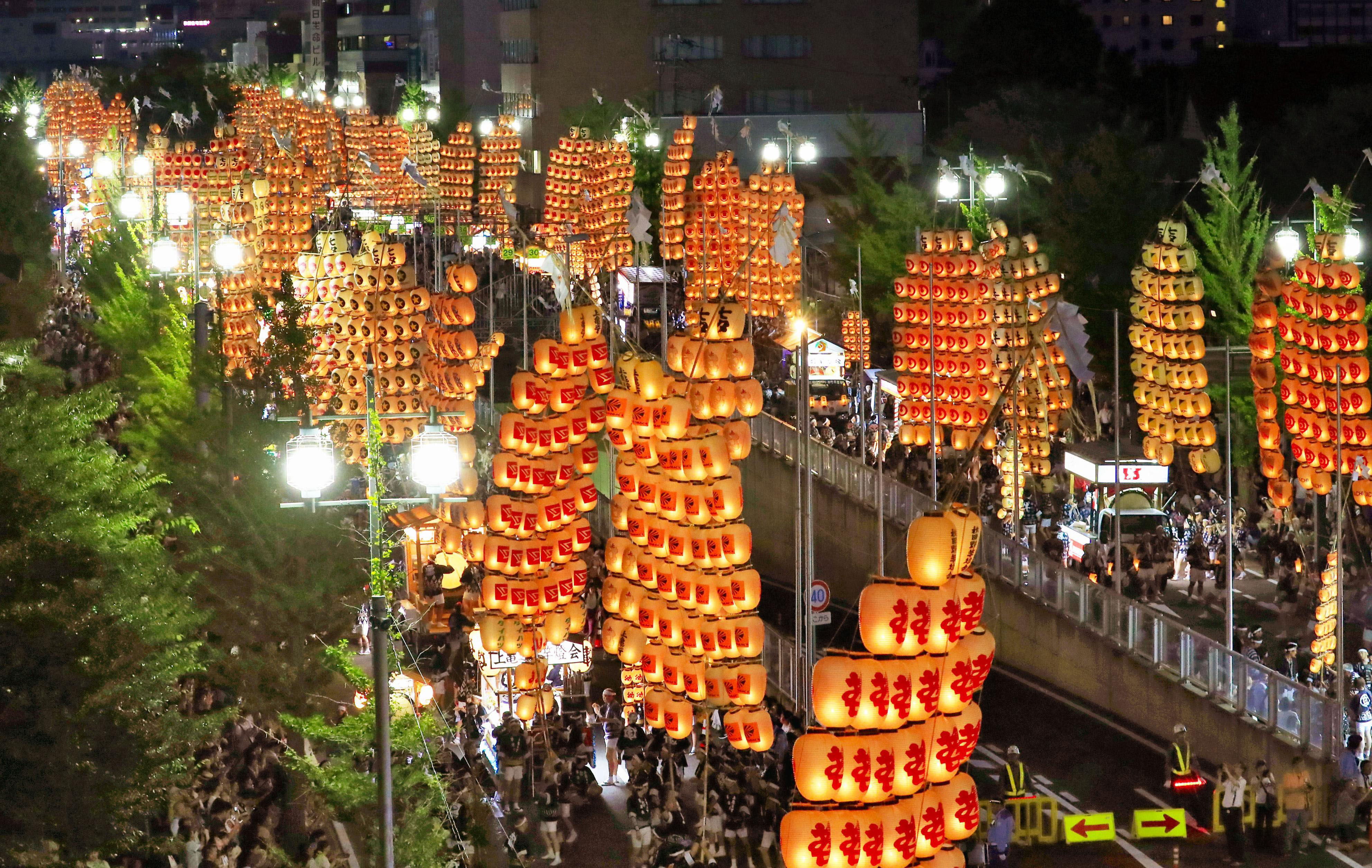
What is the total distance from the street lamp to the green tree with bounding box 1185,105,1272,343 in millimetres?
5897

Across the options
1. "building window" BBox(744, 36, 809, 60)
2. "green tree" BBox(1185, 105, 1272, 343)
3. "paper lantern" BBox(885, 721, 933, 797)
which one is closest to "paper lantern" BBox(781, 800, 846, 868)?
"paper lantern" BBox(885, 721, 933, 797)

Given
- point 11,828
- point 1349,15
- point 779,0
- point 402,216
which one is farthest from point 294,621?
point 1349,15

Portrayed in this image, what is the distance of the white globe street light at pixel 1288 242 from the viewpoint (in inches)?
1422

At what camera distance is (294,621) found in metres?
28.6

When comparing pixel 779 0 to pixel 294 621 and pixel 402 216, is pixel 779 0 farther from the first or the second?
pixel 294 621

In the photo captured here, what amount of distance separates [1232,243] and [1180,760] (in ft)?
67.8

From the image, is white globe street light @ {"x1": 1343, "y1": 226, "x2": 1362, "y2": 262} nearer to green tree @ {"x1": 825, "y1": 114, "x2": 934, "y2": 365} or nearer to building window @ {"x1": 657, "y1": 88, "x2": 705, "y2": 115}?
green tree @ {"x1": 825, "y1": 114, "x2": 934, "y2": 365}

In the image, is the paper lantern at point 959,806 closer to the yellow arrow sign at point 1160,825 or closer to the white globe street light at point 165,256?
the yellow arrow sign at point 1160,825

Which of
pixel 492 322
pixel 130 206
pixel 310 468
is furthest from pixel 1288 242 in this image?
pixel 130 206

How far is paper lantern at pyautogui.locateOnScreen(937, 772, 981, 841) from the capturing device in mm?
18219

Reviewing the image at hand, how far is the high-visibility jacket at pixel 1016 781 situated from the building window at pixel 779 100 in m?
64.0

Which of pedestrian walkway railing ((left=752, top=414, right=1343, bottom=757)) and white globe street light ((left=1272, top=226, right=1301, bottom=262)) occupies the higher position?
white globe street light ((left=1272, top=226, right=1301, bottom=262))

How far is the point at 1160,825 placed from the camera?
26312mm

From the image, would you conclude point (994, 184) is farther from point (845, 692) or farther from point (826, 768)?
point (826, 768)
